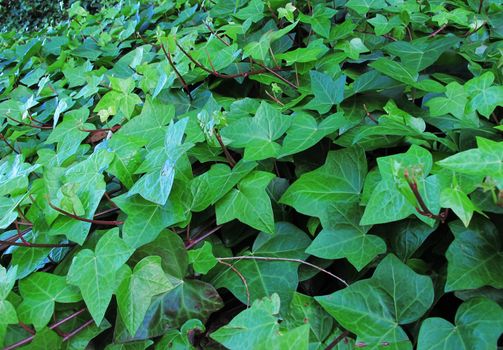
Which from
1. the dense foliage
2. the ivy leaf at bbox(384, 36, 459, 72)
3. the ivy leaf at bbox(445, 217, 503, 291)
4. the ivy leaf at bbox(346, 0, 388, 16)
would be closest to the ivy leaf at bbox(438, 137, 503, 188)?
the ivy leaf at bbox(445, 217, 503, 291)

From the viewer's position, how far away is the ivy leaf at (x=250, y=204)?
81 centimetres

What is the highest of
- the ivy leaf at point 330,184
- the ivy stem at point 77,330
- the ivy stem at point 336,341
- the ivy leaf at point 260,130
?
the ivy leaf at point 260,130

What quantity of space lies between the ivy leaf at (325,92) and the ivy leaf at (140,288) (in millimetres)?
511

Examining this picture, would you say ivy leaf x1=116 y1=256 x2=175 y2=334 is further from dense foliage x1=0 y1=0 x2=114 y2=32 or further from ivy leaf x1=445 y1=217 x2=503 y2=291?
dense foliage x1=0 y1=0 x2=114 y2=32

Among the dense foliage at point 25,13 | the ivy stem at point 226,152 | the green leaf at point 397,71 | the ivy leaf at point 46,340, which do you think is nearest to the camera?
the ivy leaf at point 46,340

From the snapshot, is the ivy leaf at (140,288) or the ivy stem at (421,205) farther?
the ivy leaf at (140,288)

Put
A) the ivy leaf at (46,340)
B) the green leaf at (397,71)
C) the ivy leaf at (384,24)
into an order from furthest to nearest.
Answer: the ivy leaf at (384,24) → the green leaf at (397,71) → the ivy leaf at (46,340)

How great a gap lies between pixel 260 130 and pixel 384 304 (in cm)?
45

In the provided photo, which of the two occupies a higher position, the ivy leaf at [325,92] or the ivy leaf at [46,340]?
the ivy leaf at [325,92]

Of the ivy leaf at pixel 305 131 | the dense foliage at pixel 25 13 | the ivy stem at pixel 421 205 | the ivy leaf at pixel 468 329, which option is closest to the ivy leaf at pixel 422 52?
the ivy leaf at pixel 305 131

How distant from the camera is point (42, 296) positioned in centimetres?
82

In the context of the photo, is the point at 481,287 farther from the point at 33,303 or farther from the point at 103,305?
the point at 33,303

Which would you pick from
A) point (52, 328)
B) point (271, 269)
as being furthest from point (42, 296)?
point (271, 269)

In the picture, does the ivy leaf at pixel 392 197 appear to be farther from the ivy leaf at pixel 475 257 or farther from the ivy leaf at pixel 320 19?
the ivy leaf at pixel 320 19
